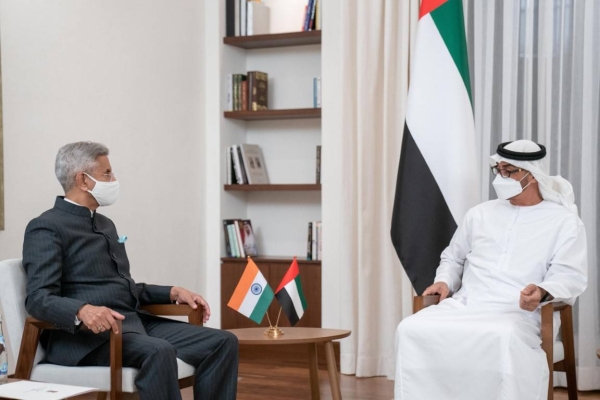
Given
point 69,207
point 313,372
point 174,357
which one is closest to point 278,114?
point 313,372

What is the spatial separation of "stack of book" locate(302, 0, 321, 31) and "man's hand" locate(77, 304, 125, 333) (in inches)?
115

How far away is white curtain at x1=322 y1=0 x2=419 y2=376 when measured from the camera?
4852mm

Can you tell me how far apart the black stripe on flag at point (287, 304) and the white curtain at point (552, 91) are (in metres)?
1.54

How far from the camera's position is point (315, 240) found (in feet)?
17.5

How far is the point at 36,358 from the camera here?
10.3ft

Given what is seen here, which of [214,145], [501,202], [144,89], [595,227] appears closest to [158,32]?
[144,89]

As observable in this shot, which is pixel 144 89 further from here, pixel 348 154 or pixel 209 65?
pixel 348 154

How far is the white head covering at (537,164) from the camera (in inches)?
143

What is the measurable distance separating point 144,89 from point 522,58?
2162 millimetres

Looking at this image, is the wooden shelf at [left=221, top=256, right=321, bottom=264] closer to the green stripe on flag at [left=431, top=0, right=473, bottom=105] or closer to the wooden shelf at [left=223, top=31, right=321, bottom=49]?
the wooden shelf at [left=223, top=31, right=321, bottom=49]

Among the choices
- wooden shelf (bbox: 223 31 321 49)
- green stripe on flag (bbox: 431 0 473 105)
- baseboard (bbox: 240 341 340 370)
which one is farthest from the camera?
wooden shelf (bbox: 223 31 321 49)

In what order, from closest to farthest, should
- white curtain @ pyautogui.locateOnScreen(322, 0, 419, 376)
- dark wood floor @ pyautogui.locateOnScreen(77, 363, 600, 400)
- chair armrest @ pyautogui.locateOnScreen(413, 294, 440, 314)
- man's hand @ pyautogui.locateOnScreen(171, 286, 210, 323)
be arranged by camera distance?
1. man's hand @ pyautogui.locateOnScreen(171, 286, 210, 323)
2. chair armrest @ pyautogui.locateOnScreen(413, 294, 440, 314)
3. dark wood floor @ pyautogui.locateOnScreen(77, 363, 600, 400)
4. white curtain @ pyautogui.locateOnScreen(322, 0, 419, 376)

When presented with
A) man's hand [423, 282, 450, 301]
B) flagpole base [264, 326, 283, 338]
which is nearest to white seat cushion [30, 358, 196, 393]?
flagpole base [264, 326, 283, 338]

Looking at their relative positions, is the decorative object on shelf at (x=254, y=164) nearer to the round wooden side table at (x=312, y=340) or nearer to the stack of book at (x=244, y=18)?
the stack of book at (x=244, y=18)
